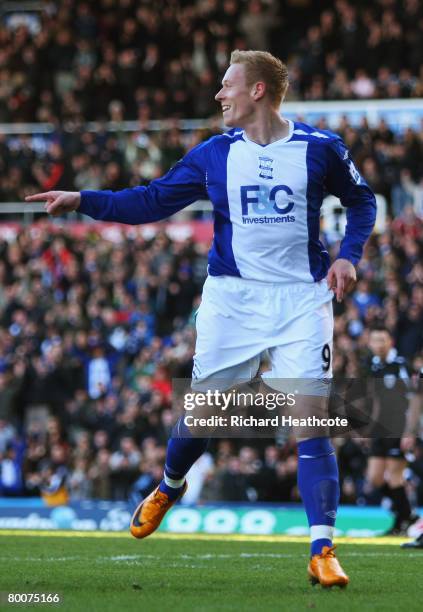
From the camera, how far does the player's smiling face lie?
7.01 m

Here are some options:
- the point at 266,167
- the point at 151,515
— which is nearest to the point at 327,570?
the point at 151,515

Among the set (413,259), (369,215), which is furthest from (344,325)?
(369,215)

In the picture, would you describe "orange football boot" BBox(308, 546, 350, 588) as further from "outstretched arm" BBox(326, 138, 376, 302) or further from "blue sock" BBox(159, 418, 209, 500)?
"outstretched arm" BBox(326, 138, 376, 302)

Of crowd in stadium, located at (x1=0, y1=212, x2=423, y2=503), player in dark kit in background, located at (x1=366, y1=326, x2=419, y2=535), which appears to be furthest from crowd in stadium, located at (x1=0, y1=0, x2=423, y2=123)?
player in dark kit in background, located at (x1=366, y1=326, x2=419, y2=535)

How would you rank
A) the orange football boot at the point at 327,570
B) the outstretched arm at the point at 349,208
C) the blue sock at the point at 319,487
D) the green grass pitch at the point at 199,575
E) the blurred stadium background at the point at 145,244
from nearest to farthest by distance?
1. the green grass pitch at the point at 199,575
2. the orange football boot at the point at 327,570
3. the blue sock at the point at 319,487
4. the outstretched arm at the point at 349,208
5. the blurred stadium background at the point at 145,244

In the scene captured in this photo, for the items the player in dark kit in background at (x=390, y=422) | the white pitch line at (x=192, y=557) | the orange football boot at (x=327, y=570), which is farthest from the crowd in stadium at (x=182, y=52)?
the orange football boot at (x=327, y=570)

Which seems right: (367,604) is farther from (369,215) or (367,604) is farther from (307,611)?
(369,215)

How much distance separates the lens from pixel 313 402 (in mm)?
6711

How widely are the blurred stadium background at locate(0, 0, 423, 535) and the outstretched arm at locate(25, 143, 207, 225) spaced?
300 inches

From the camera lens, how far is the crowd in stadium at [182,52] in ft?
74.1

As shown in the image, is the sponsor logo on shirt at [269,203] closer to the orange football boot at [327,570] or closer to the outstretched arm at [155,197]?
the outstretched arm at [155,197]

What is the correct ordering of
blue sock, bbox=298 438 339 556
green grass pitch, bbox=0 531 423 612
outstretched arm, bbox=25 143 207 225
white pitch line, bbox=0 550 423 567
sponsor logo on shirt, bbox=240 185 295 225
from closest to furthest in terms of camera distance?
green grass pitch, bbox=0 531 423 612 → blue sock, bbox=298 438 339 556 → sponsor logo on shirt, bbox=240 185 295 225 → outstretched arm, bbox=25 143 207 225 → white pitch line, bbox=0 550 423 567

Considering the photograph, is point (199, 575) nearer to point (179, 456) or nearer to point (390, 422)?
point (179, 456)

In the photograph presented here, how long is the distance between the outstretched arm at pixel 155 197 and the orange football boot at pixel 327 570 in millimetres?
2094
